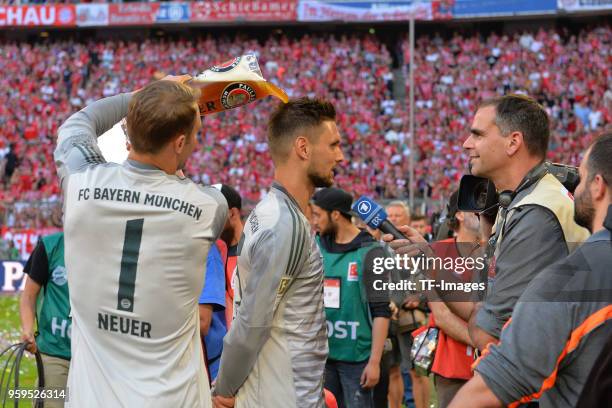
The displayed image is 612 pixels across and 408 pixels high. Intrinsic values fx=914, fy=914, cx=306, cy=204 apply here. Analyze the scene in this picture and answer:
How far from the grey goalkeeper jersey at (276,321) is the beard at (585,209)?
Result: 4.12 ft

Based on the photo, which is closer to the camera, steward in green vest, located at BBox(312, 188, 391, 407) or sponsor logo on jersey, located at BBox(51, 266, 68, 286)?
sponsor logo on jersey, located at BBox(51, 266, 68, 286)

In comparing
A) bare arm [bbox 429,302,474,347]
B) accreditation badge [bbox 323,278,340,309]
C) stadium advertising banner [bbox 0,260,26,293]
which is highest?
bare arm [bbox 429,302,474,347]

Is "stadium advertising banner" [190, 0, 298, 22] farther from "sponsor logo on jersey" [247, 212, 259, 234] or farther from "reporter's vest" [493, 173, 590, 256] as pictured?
"reporter's vest" [493, 173, 590, 256]

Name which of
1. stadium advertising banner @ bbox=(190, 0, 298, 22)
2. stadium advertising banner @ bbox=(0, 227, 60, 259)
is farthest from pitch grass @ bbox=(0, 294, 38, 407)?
stadium advertising banner @ bbox=(190, 0, 298, 22)

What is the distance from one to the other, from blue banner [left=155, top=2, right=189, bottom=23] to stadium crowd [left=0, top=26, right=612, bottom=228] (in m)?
1.20

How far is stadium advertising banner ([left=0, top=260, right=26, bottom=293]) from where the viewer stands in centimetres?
1981

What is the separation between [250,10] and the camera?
40.8 metres

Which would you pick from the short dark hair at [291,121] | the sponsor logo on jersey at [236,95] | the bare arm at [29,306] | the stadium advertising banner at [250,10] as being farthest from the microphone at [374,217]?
the stadium advertising banner at [250,10]

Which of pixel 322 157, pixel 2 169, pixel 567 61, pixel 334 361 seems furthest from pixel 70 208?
pixel 567 61

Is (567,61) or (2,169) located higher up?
(567,61)

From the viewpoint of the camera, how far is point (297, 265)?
354 centimetres

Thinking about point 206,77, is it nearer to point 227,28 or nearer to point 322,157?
point 322,157

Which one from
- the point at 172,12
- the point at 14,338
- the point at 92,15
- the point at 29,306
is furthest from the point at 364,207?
the point at 92,15

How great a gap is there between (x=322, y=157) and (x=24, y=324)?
2661mm
